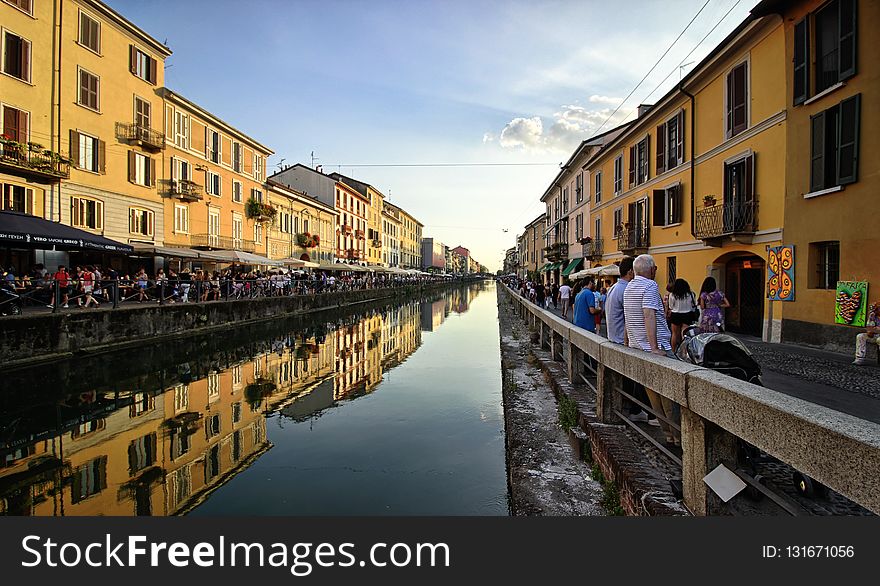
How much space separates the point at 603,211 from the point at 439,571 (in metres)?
29.7

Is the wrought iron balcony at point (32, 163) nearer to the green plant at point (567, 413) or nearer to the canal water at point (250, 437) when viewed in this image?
the canal water at point (250, 437)

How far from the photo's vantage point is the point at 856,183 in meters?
10.6

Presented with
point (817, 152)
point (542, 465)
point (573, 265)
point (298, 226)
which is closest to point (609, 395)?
point (542, 465)

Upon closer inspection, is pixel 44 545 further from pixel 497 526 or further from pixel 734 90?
pixel 734 90

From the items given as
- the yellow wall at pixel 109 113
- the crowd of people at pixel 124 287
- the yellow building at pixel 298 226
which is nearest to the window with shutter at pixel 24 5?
the yellow wall at pixel 109 113

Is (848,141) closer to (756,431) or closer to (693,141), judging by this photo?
(693,141)

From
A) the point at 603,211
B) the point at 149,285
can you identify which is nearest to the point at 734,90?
the point at 603,211

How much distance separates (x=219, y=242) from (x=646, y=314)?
33088mm

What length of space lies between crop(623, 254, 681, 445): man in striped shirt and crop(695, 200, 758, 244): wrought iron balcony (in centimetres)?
1208

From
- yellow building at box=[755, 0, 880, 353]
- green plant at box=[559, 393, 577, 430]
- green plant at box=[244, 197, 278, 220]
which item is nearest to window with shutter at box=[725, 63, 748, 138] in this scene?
yellow building at box=[755, 0, 880, 353]

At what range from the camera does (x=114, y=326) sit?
15117 millimetres

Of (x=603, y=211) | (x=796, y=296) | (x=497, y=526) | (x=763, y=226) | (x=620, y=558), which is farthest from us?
(x=603, y=211)

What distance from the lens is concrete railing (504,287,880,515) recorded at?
1766 millimetres

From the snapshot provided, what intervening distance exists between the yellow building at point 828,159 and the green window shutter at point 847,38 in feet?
0.07
